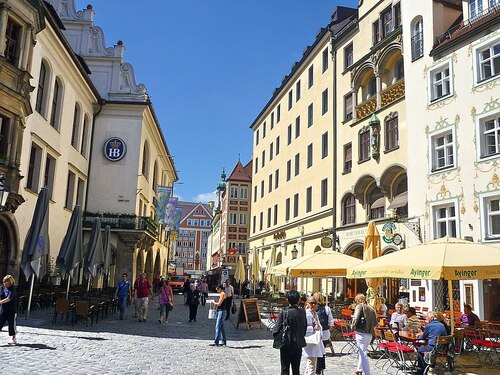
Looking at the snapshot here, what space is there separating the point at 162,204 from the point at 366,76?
56.8 feet

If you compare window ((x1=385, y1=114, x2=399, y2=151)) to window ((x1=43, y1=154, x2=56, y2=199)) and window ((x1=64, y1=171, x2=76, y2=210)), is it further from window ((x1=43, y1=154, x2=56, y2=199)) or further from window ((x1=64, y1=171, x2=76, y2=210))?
window ((x1=64, y1=171, x2=76, y2=210))

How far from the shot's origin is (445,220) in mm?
19219

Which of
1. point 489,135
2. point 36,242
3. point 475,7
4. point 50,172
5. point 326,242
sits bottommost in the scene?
point 36,242

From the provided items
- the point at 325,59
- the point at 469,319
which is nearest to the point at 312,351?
the point at 469,319

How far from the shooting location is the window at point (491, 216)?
56.5 feet

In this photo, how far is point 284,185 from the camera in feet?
133

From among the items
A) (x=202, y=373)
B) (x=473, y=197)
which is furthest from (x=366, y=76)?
(x=202, y=373)

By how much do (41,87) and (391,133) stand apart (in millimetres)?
16972

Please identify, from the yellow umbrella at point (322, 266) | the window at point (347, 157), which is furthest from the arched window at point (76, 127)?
the yellow umbrella at point (322, 266)

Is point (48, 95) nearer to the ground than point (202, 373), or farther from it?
farther from it

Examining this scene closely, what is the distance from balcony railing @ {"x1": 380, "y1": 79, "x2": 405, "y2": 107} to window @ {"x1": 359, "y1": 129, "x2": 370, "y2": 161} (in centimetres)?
199

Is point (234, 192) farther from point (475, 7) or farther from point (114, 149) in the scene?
point (475, 7)

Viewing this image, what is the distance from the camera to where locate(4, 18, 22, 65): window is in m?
18.2

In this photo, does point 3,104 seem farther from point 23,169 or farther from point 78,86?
point 78,86
